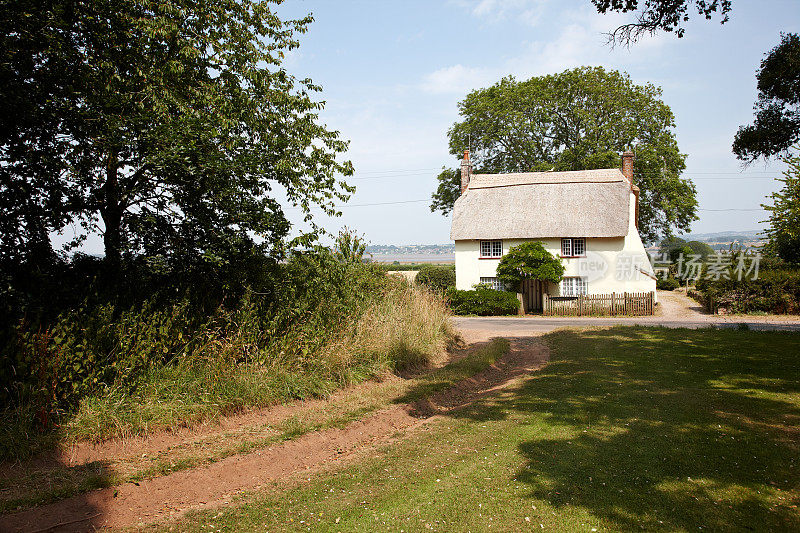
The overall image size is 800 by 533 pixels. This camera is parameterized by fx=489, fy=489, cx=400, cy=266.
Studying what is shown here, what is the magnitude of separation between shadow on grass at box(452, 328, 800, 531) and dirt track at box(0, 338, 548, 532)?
4.50 ft

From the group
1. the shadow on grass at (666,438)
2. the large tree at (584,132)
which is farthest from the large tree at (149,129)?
the large tree at (584,132)

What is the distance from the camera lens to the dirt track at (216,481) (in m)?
4.60

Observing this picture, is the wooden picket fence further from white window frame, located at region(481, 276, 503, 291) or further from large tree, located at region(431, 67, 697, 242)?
large tree, located at region(431, 67, 697, 242)

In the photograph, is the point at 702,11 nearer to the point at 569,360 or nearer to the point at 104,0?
the point at 569,360

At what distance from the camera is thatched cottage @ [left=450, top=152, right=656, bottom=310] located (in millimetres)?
30188

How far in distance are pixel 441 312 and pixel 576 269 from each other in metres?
18.3

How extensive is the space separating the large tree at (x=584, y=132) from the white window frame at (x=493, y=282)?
1438 centimetres

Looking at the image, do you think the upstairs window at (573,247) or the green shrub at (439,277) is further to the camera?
the green shrub at (439,277)

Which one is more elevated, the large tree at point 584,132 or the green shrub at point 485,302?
the large tree at point 584,132

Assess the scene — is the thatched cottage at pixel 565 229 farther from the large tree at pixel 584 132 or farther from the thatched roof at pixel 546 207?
the large tree at pixel 584 132

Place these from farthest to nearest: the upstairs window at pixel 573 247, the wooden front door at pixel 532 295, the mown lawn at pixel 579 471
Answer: the wooden front door at pixel 532 295, the upstairs window at pixel 573 247, the mown lawn at pixel 579 471

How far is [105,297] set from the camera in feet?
24.8

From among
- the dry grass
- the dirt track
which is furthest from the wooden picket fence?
the dirt track

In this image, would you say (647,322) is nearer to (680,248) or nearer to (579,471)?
(579,471)
